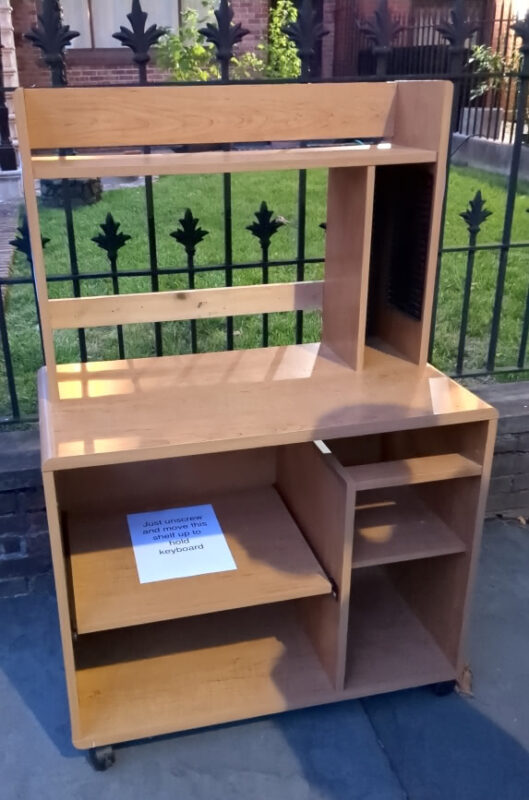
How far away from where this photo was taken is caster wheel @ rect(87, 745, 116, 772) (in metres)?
1.79

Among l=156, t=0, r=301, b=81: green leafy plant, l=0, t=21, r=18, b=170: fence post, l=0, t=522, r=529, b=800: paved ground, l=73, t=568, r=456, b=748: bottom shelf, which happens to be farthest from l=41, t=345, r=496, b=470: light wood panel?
l=156, t=0, r=301, b=81: green leafy plant

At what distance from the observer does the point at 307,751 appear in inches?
73.5

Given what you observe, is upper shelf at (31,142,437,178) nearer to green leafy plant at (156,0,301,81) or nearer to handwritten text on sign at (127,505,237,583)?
handwritten text on sign at (127,505,237,583)

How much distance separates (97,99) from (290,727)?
1.59 meters

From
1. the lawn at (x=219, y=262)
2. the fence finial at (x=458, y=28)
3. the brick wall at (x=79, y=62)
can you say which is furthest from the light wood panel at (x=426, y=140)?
the brick wall at (x=79, y=62)

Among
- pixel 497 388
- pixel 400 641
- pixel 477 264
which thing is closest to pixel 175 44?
pixel 477 264

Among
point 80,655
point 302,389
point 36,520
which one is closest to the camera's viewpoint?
point 302,389

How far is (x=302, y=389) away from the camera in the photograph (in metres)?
1.84

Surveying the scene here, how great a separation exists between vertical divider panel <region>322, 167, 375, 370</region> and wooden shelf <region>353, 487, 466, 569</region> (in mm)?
382

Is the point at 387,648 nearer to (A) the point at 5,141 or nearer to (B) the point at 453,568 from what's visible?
(B) the point at 453,568

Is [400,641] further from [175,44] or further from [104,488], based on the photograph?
[175,44]

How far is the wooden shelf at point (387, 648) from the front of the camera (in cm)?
197

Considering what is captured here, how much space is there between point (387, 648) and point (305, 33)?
1.71m

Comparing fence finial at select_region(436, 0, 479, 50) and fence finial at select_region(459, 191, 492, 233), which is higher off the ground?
fence finial at select_region(436, 0, 479, 50)
